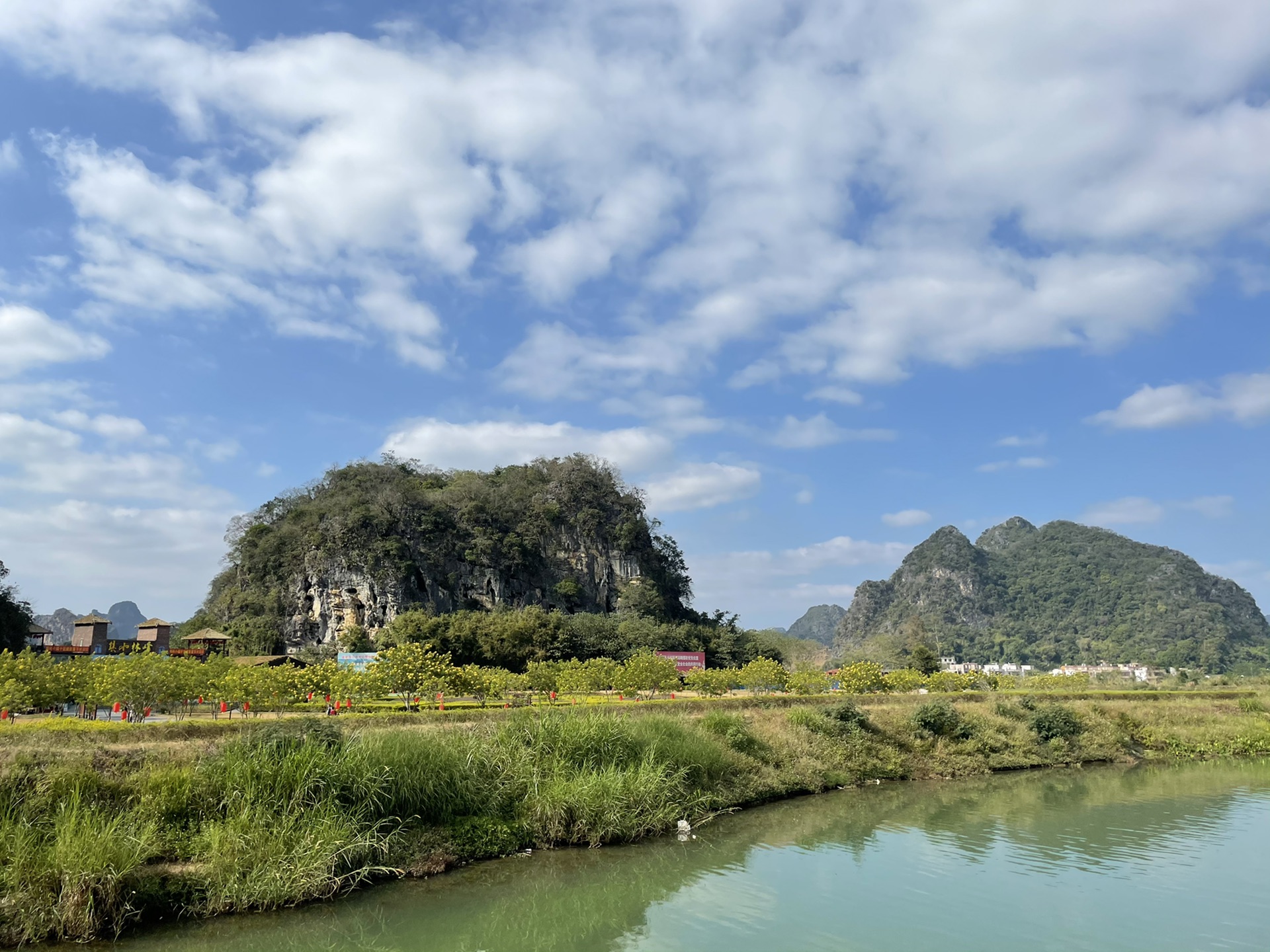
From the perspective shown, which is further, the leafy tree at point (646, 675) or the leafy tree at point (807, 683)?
the leafy tree at point (807, 683)

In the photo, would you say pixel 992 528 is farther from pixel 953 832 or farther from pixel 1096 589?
pixel 953 832

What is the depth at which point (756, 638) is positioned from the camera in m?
65.1

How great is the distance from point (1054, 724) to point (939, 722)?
198 inches

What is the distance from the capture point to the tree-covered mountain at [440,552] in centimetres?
5900

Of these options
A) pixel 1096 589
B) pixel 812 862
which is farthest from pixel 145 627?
pixel 1096 589

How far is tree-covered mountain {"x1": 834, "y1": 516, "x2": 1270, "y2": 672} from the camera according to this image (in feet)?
361

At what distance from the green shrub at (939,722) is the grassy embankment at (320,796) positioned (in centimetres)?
410

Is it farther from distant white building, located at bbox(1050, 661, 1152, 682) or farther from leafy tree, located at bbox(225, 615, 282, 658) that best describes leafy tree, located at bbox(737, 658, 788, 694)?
distant white building, located at bbox(1050, 661, 1152, 682)

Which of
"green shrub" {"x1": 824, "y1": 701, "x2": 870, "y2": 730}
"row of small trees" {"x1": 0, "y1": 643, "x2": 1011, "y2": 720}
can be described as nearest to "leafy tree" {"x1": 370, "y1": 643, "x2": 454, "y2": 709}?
"row of small trees" {"x1": 0, "y1": 643, "x2": 1011, "y2": 720}

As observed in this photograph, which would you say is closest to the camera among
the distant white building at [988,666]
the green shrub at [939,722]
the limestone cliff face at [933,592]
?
the green shrub at [939,722]

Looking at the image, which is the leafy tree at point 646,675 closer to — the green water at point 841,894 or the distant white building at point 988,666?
the green water at point 841,894

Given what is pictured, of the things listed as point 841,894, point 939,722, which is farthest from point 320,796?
point 939,722

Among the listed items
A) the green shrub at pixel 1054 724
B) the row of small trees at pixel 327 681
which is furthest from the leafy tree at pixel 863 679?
the green shrub at pixel 1054 724

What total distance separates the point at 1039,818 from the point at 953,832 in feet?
9.30
